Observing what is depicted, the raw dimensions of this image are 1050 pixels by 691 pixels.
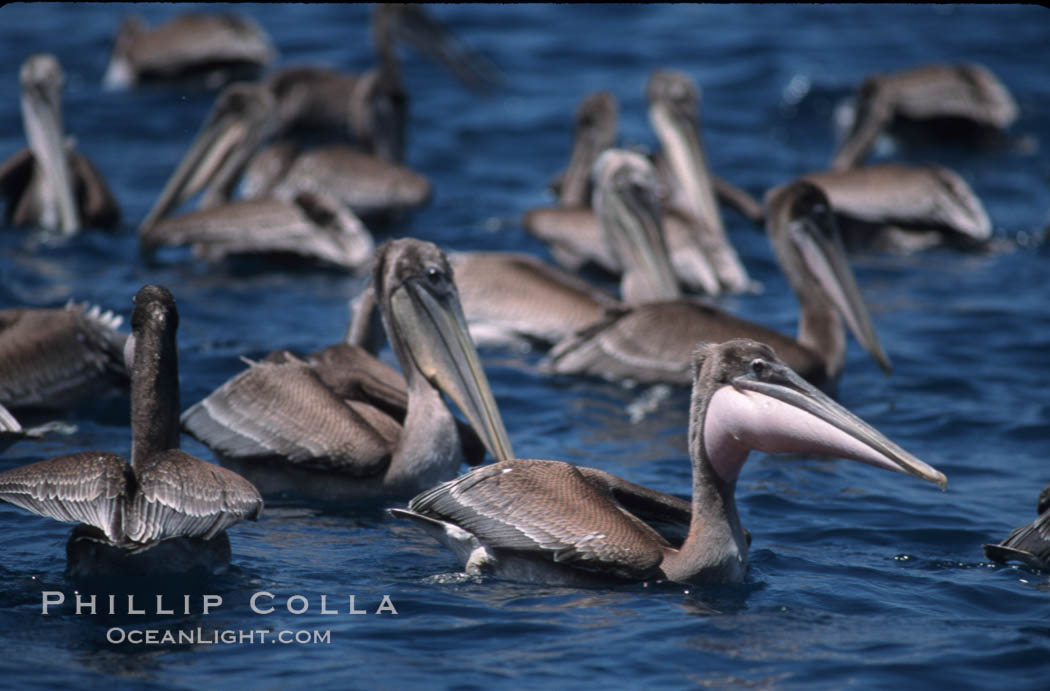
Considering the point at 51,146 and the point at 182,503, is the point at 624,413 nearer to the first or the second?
the point at 182,503

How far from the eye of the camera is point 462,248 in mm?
11508

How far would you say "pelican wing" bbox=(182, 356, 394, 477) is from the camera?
20.2 feet

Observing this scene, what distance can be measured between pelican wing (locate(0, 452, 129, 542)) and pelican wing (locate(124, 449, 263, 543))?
59mm

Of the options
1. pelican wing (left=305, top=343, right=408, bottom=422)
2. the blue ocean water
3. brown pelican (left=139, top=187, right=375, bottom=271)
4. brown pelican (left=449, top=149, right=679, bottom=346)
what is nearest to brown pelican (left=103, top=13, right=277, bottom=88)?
the blue ocean water

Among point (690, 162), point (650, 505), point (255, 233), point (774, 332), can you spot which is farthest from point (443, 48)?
point (650, 505)

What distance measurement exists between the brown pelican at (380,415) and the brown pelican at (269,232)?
13.1ft

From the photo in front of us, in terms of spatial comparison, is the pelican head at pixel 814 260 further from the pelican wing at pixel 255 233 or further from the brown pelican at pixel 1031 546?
the pelican wing at pixel 255 233

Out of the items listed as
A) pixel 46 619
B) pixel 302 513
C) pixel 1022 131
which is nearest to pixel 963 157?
pixel 1022 131

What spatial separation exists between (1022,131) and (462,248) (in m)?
6.36

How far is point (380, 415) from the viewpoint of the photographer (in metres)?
6.70

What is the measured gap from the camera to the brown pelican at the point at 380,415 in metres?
6.20

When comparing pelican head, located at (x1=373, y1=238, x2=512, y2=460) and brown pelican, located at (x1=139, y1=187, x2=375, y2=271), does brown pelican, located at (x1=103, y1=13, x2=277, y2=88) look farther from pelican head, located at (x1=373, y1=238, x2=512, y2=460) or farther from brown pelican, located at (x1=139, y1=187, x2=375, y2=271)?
pelican head, located at (x1=373, y1=238, x2=512, y2=460)

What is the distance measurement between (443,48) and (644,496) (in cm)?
1014

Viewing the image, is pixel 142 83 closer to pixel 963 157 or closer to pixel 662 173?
pixel 662 173
